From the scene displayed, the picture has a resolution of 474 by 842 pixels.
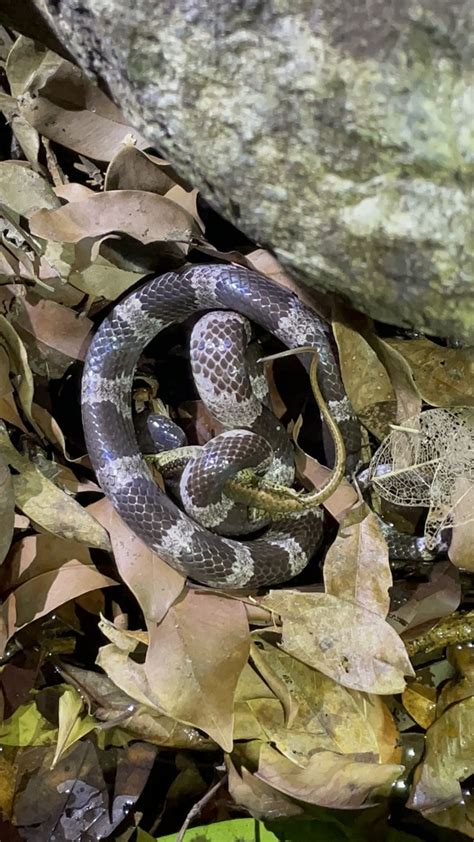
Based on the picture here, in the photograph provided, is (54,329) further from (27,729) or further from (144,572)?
(27,729)

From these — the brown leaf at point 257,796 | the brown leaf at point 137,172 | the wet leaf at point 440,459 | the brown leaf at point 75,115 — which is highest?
the brown leaf at point 75,115

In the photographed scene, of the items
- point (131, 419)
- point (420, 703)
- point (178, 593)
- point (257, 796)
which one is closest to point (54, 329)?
point (131, 419)

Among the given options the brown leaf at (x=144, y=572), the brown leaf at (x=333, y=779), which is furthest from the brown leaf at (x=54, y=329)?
the brown leaf at (x=333, y=779)

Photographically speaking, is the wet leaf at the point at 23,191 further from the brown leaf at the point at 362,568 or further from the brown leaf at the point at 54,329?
the brown leaf at the point at 362,568

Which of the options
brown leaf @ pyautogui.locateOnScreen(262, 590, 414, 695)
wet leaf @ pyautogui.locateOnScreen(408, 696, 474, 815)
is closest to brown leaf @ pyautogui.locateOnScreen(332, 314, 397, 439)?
brown leaf @ pyautogui.locateOnScreen(262, 590, 414, 695)

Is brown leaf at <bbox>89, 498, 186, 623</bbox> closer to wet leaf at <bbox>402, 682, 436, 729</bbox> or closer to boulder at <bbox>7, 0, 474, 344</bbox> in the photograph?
wet leaf at <bbox>402, 682, 436, 729</bbox>
